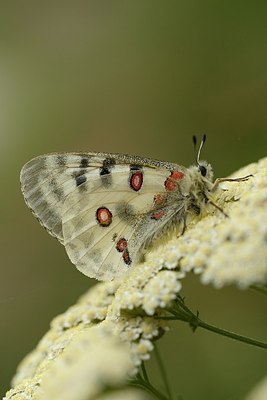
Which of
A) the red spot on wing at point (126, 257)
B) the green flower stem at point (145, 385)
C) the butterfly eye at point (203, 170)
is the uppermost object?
the butterfly eye at point (203, 170)

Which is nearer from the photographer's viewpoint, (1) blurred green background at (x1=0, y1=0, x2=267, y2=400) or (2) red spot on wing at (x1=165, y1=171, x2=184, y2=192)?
(2) red spot on wing at (x1=165, y1=171, x2=184, y2=192)

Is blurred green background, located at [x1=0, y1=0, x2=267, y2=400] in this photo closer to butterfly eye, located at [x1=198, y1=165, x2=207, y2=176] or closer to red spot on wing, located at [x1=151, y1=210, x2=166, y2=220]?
red spot on wing, located at [x1=151, y1=210, x2=166, y2=220]

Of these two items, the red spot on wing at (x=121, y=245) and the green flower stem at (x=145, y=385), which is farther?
the red spot on wing at (x=121, y=245)

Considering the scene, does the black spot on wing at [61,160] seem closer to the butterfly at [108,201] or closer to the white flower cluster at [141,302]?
the butterfly at [108,201]

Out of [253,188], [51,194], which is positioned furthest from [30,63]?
[253,188]

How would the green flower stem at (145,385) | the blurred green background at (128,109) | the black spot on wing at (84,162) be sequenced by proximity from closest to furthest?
the green flower stem at (145,385) < the black spot on wing at (84,162) < the blurred green background at (128,109)

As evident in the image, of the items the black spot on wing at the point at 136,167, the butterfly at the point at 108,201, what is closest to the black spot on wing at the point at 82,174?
the butterfly at the point at 108,201

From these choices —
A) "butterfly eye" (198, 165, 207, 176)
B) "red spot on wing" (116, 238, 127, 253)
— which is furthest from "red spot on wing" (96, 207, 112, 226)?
"butterfly eye" (198, 165, 207, 176)

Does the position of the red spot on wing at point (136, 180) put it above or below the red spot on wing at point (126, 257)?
above
